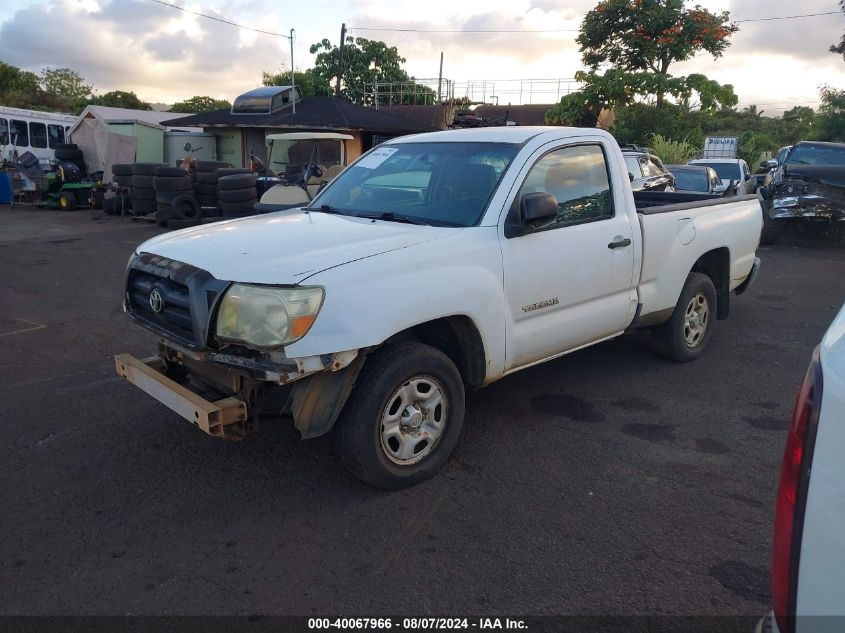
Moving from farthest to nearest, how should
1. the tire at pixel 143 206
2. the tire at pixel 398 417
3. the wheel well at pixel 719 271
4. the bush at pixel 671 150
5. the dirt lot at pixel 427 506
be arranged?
the bush at pixel 671 150 < the tire at pixel 143 206 < the wheel well at pixel 719 271 < the tire at pixel 398 417 < the dirt lot at pixel 427 506

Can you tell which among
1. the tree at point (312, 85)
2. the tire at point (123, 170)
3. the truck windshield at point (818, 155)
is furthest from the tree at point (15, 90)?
the truck windshield at point (818, 155)

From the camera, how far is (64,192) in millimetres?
19797

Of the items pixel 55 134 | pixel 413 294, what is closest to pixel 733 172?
pixel 413 294

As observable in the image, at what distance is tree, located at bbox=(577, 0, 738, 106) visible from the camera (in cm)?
2720

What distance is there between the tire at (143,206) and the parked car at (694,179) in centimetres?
1232

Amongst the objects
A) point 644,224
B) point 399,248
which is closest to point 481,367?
point 399,248

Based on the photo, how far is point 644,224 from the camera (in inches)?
200

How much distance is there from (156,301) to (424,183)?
1.90 m

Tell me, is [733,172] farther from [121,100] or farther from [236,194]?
[121,100]

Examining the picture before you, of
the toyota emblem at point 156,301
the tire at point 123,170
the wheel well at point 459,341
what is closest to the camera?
the toyota emblem at point 156,301

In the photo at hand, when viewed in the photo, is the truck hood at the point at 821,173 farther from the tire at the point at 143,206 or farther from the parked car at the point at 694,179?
the tire at the point at 143,206

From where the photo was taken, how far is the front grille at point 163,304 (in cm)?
350

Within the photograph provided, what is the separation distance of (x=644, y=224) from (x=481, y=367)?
1.93 metres

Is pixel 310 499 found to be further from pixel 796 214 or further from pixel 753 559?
pixel 796 214
